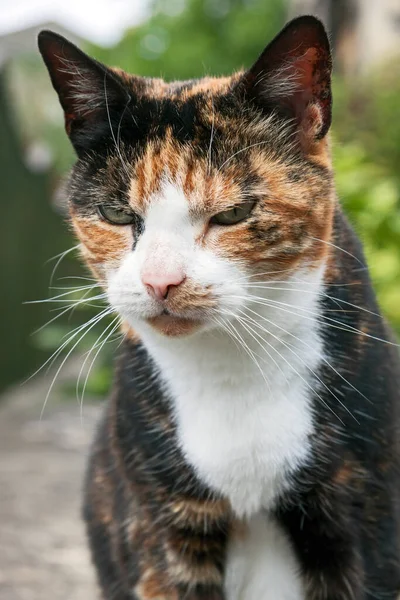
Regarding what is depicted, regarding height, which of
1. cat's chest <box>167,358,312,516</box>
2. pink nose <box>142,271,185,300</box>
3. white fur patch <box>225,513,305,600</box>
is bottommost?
white fur patch <box>225,513,305,600</box>

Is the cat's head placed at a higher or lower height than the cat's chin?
higher

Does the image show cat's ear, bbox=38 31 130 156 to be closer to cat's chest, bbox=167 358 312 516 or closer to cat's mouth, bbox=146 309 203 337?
cat's mouth, bbox=146 309 203 337

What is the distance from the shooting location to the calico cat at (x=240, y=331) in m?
1.99

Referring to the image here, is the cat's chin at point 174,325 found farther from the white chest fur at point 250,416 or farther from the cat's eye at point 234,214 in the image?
the cat's eye at point 234,214

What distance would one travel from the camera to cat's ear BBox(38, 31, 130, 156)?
2096 millimetres

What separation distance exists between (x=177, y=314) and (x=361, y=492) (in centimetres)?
73

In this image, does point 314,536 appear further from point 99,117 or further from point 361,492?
point 99,117

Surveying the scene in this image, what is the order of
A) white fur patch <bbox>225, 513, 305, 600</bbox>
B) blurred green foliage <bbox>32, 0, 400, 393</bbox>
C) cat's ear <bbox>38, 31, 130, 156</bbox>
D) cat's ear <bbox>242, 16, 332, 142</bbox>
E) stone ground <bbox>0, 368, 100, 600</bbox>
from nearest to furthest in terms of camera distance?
cat's ear <bbox>242, 16, 332, 142</bbox> < cat's ear <bbox>38, 31, 130, 156</bbox> < white fur patch <bbox>225, 513, 305, 600</bbox> < stone ground <bbox>0, 368, 100, 600</bbox> < blurred green foliage <bbox>32, 0, 400, 393</bbox>

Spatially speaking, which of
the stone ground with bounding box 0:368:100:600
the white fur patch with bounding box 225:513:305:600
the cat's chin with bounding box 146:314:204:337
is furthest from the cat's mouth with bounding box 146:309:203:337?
the stone ground with bounding box 0:368:100:600

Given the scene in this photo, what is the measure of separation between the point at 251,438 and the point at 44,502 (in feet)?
8.44

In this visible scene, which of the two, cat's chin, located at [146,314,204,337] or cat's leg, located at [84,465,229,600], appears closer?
cat's chin, located at [146,314,204,337]

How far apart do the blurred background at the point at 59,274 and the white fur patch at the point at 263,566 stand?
861mm

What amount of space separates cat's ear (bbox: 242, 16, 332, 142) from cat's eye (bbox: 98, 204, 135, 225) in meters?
0.45

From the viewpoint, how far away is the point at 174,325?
2.01 m
